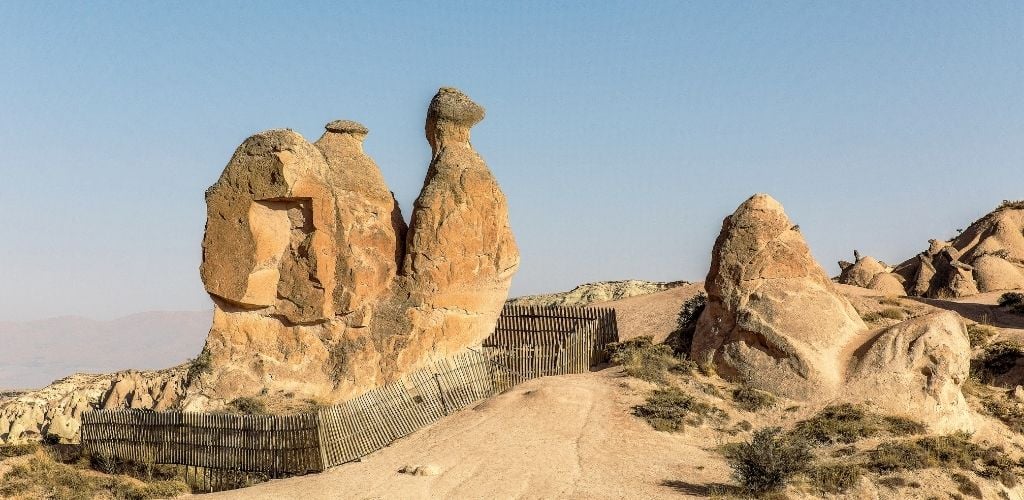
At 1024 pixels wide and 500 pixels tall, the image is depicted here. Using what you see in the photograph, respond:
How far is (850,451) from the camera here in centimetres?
1691

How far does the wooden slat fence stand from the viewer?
17.4m

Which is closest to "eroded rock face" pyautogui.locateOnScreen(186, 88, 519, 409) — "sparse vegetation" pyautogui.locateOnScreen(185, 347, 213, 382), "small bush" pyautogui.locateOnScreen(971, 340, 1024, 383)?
"sparse vegetation" pyautogui.locateOnScreen(185, 347, 213, 382)

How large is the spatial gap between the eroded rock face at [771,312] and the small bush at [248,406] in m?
8.69

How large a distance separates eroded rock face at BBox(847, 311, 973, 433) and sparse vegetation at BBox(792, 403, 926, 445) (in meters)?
0.39

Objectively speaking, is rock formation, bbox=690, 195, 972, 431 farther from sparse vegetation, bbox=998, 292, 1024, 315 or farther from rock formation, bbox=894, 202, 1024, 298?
rock formation, bbox=894, 202, 1024, 298

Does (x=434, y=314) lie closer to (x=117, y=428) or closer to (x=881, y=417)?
(x=117, y=428)

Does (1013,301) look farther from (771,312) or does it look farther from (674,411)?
(674,411)

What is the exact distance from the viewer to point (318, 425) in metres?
17.2

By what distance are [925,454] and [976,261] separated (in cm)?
2348

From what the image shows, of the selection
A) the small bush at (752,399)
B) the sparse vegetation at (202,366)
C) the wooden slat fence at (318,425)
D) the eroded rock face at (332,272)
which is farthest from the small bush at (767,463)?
the sparse vegetation at (202,366)

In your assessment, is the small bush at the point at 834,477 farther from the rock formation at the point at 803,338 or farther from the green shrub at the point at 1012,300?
the green shrub at the point at 1012,300

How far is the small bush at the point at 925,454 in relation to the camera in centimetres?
1619

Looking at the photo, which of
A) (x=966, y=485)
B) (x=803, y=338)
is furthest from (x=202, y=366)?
(x=966, y=485)

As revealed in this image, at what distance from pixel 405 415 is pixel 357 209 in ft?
17.2
